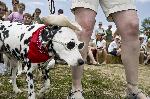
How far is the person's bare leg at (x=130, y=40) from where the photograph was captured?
521 cm

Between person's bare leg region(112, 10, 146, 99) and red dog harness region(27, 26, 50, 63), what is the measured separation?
1.02 meters

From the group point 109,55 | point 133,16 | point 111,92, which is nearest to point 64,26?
point 133,16

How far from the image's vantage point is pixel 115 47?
17375 millimetres

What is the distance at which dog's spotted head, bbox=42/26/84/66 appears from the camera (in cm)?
450

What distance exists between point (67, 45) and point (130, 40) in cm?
111

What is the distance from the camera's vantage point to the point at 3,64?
972 centimetres

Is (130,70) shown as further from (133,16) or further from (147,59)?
(147,59)

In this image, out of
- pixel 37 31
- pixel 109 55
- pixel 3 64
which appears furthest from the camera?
pixel 109 55

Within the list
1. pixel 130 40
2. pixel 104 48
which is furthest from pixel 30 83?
pixel 104 48

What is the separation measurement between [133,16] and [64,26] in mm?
1072

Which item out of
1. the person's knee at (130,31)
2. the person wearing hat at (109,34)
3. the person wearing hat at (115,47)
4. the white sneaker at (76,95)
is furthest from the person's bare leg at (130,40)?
the person wearing hat at (109,34)

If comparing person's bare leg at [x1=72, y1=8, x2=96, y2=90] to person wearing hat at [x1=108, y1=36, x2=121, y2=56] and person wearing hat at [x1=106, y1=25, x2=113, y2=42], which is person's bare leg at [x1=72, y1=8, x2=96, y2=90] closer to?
person wearing hat at [x1=108, y1=36, x2=121, y2=56]

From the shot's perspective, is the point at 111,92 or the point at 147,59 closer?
the point at 111,92

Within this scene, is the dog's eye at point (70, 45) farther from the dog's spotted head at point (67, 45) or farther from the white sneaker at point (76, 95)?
the white sneaker at point (76, 95)
